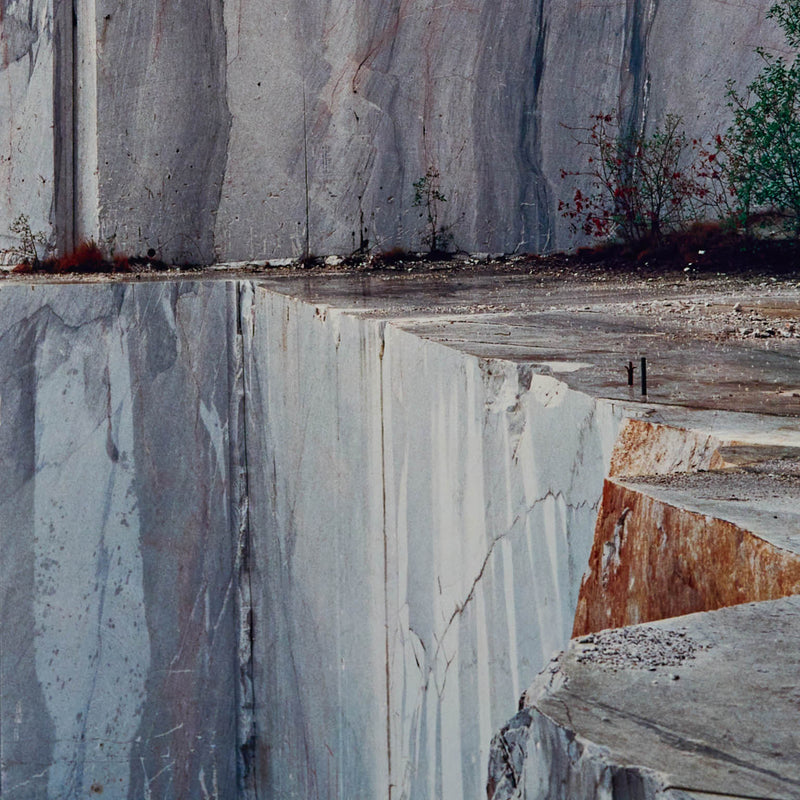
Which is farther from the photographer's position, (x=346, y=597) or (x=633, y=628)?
(x=346, y=597)

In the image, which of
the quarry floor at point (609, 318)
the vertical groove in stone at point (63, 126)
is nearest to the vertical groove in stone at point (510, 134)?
the quarry floor at point (609, 318)

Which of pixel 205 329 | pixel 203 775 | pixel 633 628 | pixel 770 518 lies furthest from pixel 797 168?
pixel 633 628

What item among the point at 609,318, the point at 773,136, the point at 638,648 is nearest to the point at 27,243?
the point at 773,136

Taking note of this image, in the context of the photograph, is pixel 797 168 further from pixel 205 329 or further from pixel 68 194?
pixel 68 194

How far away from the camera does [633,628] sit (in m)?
0.78

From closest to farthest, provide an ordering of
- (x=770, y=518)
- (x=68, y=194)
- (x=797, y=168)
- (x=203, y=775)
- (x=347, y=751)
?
(x=770, y=518)
(x=347, y=751)
(x=203, y=775)
(x=797, y=168)
(x=68, y=194)

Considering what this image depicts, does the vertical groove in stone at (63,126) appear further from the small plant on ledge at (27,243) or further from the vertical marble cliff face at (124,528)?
the vertical marble cliff face at (124,528)

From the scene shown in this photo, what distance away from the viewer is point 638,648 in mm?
729

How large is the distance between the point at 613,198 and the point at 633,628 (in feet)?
12.2

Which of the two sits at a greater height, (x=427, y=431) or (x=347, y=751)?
(x=427, y=431)

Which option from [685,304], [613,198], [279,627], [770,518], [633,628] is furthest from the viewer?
[613,198]

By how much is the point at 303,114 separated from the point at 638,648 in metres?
4.05

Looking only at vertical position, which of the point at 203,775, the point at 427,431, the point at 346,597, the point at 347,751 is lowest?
the point at 203,775

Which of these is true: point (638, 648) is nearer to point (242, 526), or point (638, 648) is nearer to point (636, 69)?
point (242, 526)
